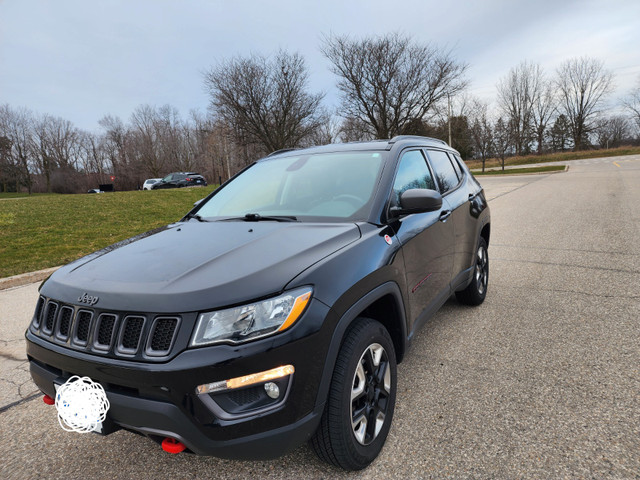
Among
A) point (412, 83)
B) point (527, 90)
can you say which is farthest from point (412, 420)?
point (527, 90)

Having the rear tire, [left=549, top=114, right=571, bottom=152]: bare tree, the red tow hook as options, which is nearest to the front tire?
the red tow hook

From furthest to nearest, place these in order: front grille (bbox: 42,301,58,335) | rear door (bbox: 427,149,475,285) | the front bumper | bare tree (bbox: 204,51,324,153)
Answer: bare tree (bbox: 204,51,324,153), rear door (bbox: 427,149,475,285), front grille (bbox: 42,301,58,335), the front bumper

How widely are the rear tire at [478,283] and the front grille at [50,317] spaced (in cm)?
354

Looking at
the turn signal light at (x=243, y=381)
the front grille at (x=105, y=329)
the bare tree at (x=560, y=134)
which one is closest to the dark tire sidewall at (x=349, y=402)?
the turn signal light at (x=243, y=381)

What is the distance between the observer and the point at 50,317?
203cm

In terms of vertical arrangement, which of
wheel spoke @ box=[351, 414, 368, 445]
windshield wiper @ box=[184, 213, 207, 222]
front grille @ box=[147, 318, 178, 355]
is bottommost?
wheel spoke @ box=[351, 414, 368, 445]

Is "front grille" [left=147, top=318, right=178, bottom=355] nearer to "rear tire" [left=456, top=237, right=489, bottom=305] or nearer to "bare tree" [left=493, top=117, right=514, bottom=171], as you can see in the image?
"rear tire" [left=456, top=237, right=489, bottom=305]

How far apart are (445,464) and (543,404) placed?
0.90m

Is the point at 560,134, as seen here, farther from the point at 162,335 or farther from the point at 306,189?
the point at 162,335

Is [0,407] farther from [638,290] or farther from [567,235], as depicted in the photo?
[567,235]

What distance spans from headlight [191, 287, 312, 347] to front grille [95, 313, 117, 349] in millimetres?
412

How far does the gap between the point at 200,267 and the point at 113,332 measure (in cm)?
45

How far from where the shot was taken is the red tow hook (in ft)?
5.36

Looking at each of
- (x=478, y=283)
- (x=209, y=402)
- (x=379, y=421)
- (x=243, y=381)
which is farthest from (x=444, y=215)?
(x=209, y=402)
